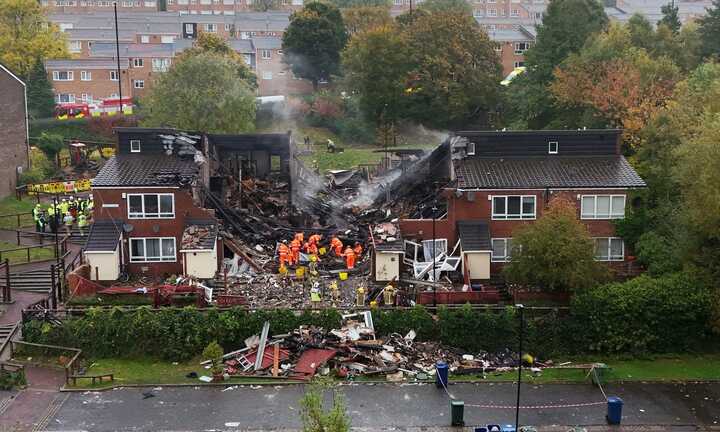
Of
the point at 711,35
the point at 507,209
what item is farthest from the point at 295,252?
the point at 711,35

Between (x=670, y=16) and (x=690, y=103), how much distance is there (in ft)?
111

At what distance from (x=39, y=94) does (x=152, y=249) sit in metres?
46.8

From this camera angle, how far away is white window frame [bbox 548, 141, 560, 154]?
48.7 meters

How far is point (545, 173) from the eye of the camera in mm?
47281

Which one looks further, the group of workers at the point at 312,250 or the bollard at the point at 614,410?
the group of workers at the point at 312,250

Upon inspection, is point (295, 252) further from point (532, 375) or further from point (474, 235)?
point (532, 375)

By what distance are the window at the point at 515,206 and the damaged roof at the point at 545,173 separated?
608 millimetres

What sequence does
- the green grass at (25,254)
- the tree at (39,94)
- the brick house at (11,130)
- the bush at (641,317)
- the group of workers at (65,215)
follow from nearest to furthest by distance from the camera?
the bush at (641,317)
the green grass at (25,254)
the group of workers at (65,215)
the brick house at (11,130)
the tree at (39,94)

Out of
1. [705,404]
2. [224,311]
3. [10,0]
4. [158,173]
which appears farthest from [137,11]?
[705,404]

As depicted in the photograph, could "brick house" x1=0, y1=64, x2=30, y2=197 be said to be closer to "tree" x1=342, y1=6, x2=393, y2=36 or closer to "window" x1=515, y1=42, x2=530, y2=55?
"tree" x1=342, y1=6, x2=393, y2=36

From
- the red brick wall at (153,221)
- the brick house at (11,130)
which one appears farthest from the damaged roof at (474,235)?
the brick house at (11,130)

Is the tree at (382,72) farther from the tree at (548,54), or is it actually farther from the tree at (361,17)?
the tree at (361,17)

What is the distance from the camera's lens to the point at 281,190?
56406 millimetres

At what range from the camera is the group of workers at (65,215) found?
51.9m
